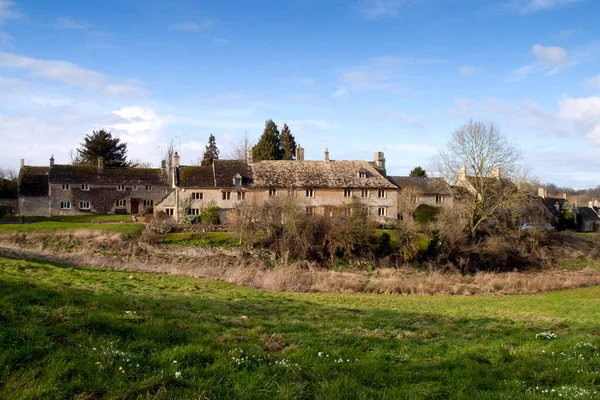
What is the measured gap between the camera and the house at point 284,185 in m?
47.1

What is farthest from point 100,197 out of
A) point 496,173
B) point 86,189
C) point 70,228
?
point 496,173

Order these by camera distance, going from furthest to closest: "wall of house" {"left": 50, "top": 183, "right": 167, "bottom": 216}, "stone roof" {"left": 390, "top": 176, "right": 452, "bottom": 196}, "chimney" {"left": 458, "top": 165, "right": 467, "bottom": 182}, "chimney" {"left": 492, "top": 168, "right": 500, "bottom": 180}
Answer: "wall of house" {"left": 50, "top": 183, "right": 167, "bottom": 216}, "stone roof" {"left": 390, "top": 176, "right": 452, "bottom": 196}, "chimney" {"left": 492, "top": 168, "right": 500, "bottom": 180}, "chimney" {"left": 458, "top": 165, "right": 467, "bottom": 182}

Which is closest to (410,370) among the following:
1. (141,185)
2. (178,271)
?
(178,271)

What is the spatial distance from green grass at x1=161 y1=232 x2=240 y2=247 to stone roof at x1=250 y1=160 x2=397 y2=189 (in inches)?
420

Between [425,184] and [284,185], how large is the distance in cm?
1772

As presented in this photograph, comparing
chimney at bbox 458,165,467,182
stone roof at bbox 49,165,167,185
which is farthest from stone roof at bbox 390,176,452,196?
stone roof at bbox 49,165,167,185

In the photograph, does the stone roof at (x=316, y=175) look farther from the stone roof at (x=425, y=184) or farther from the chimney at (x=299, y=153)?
the chimney at (x=299, y=153)

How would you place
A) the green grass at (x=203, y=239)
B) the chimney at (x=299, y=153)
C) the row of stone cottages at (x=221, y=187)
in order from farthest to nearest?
the chimney at (x=299, y=153)
the row of stone cottages at (x=221, y=187)
the green grass at (x=203, y=239)

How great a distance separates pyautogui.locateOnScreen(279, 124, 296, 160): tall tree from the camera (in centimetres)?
7575

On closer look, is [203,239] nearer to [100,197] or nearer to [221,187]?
[221,187]

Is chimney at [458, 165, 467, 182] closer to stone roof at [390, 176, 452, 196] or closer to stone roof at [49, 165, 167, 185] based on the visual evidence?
stone roof at [390, 176, 452, 196]

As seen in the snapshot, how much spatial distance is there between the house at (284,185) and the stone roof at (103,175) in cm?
1093

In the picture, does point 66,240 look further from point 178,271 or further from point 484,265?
point 484,265

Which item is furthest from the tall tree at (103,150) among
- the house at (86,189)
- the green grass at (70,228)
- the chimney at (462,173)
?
the chimney at (462,173)
